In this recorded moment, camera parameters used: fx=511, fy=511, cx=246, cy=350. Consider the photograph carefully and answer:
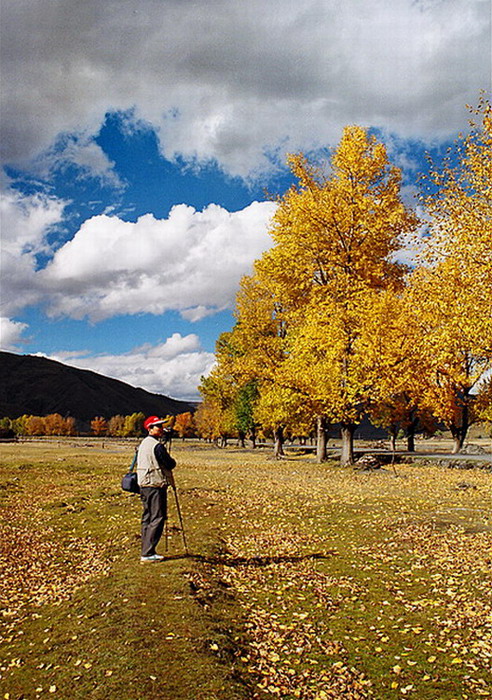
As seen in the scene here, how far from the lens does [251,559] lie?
11.1 metres

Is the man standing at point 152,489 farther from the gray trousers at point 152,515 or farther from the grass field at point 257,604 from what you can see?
the grass field at point 257,604

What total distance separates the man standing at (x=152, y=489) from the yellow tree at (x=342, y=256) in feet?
52.0

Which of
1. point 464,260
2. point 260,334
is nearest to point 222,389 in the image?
point 260,334

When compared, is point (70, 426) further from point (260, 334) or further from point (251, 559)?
point (251, 559)

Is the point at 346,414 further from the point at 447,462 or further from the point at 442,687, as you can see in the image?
the point at 442,687

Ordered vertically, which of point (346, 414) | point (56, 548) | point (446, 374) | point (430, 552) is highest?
point (446, 374)

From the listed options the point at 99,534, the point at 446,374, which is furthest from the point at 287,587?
the point at 446,374

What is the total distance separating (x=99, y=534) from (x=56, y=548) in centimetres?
123

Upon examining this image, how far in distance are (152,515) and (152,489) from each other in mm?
551

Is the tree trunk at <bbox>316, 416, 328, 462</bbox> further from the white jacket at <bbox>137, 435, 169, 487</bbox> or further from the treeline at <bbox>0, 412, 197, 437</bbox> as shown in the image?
the treeline at <bbox>0, 412, 197, 437</bbox>

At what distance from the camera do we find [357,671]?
6.21 m

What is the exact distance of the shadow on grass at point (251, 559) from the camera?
35.1 ft

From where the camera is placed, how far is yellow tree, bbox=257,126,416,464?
82.9 ft

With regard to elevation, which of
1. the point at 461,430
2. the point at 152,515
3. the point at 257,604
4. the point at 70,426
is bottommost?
the point at 70,426
